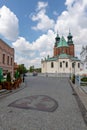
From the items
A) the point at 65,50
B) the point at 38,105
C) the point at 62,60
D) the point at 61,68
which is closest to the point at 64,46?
the point at 65,50

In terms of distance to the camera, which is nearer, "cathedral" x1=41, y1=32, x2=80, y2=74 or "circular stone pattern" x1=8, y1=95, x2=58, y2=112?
"circular stone pattern" x1=8, y1=95, x2=58, y2=112

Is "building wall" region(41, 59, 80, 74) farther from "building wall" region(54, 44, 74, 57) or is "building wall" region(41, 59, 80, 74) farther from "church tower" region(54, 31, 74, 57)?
"church tower" region(54, 31, 74, 57)

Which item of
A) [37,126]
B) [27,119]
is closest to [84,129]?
[37,126]

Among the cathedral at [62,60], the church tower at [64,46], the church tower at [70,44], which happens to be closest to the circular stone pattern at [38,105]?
the cathedral at [62,60]

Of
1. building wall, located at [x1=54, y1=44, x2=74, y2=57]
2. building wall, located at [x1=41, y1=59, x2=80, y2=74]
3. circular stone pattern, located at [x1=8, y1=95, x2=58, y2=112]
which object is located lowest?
circular stone pattern, located at [x1=8, y1=95, x2=58, y2=112]

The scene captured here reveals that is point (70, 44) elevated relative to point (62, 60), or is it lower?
elevated

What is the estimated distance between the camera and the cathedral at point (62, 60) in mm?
91025

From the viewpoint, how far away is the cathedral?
91025 millimetres

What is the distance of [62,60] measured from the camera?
92000mm

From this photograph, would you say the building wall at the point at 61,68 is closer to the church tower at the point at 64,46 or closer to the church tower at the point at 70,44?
the church tower at the point at 70,44

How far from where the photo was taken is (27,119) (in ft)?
21.1

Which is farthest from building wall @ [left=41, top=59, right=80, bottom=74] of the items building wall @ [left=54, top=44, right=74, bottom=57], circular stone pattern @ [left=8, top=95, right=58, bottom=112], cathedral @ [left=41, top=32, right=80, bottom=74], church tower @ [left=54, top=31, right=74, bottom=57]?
circular stone pattern @ [left=8, top=95, right=58, bottom=112]

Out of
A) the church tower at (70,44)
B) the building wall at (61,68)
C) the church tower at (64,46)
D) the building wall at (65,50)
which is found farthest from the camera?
the church tower at (70,44)

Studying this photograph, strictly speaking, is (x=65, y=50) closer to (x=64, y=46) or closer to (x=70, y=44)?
(x=64, y=46)
